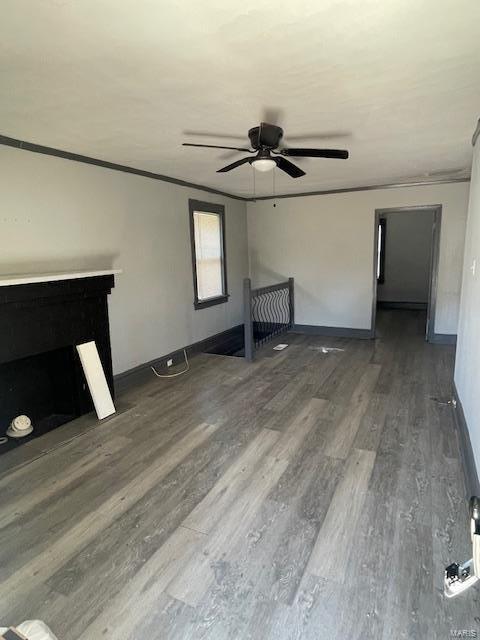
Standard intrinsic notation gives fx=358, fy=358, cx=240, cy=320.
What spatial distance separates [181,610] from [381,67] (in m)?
2.91

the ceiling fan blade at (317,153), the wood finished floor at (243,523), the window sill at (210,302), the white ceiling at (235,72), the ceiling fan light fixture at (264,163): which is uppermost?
the white ceiling at (235,72)

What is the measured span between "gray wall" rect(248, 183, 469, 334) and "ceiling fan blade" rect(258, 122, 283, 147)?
3615 millimetres

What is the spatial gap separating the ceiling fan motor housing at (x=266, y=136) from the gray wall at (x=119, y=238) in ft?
6.38

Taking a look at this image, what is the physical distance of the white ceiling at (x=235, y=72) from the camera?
152cm

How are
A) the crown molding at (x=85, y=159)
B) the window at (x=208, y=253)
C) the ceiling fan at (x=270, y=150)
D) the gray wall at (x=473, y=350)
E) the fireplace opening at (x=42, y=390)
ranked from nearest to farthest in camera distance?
the gray wall at (x=473, y=350), the ceiling fan at (x=270, y=150), the crown molding at (x=85, y=159), the fireplace opening at (x=42, y=390), the window at (x=208, y=253)

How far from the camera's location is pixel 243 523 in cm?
209

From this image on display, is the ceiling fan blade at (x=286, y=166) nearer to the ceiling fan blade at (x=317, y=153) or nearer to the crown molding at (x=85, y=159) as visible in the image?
the ceiling fan blade at (x=317, y=153)

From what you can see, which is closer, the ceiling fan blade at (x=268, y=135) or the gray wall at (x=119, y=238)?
the ceiling fan blade at (x=268, y=135)

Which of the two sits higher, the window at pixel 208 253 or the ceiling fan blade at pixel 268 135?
the ceiling fan blade at pixel 268 135

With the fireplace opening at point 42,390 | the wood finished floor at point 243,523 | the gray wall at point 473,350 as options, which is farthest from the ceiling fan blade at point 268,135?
the fireplace opening at point 42,390

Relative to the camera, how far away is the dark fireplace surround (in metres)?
2.86

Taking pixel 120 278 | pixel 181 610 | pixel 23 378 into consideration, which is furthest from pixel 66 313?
pixel 181 610

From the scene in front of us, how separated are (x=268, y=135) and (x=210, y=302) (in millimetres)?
3442

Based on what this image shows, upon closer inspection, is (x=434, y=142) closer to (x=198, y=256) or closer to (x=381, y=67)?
(x=381, y=67)
